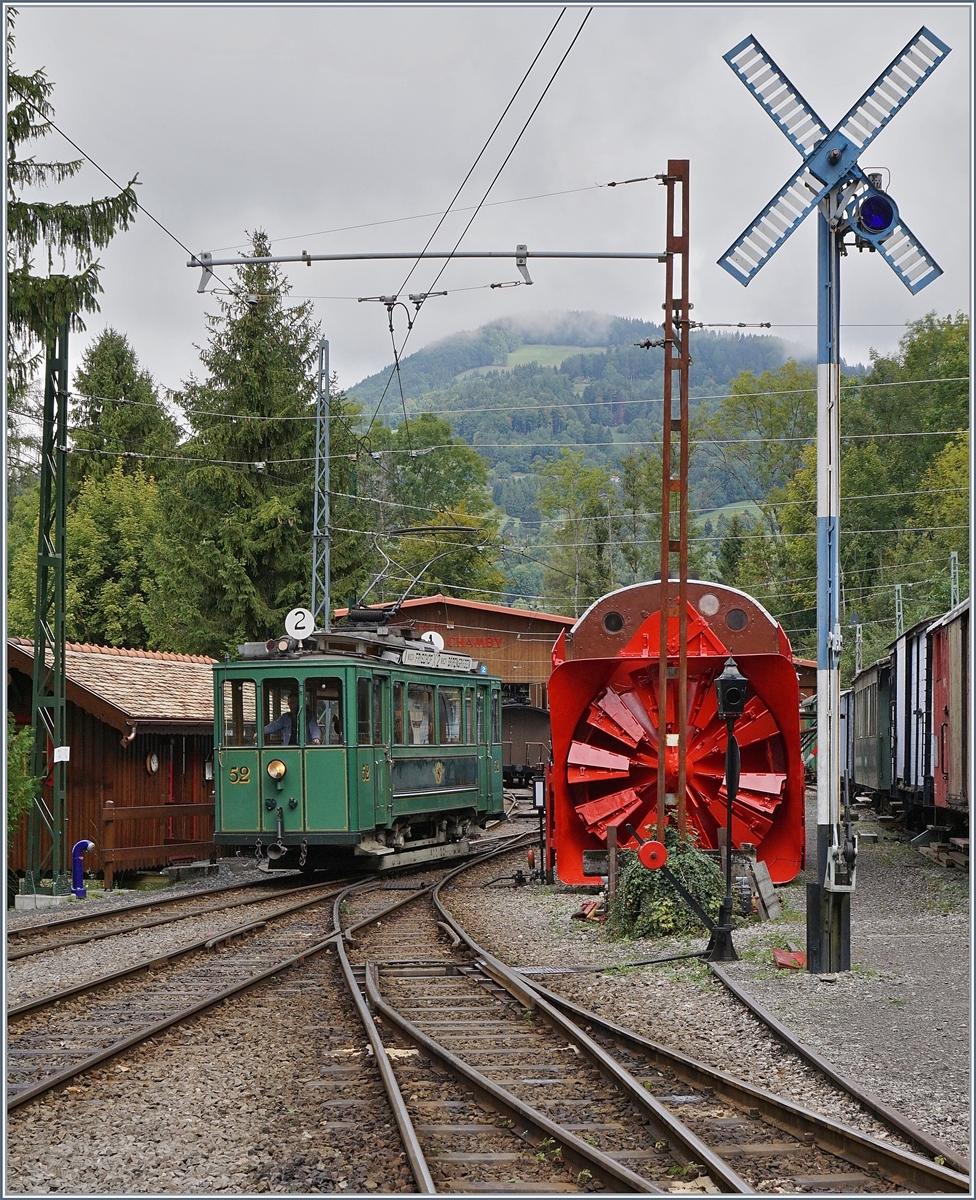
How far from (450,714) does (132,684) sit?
4.54 m

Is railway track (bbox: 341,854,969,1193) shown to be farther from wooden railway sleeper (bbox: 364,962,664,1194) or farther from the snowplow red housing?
the snowplow red housing

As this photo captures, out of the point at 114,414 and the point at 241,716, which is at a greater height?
the point at 114,414

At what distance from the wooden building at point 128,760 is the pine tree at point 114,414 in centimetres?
3839

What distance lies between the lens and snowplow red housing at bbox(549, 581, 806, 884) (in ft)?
47.5

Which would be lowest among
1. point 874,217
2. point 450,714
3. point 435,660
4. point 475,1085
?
point 475,1085

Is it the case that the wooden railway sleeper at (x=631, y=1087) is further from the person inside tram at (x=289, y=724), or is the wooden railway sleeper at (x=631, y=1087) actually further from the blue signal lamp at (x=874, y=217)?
the person inside tram at (x=289, y=724)

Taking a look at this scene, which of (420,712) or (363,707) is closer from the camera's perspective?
(363,707)

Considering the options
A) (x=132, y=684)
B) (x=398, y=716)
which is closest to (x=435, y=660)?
(x=398, y=716)

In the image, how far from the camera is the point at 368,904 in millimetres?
14984

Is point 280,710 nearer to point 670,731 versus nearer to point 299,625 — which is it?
point 299,625

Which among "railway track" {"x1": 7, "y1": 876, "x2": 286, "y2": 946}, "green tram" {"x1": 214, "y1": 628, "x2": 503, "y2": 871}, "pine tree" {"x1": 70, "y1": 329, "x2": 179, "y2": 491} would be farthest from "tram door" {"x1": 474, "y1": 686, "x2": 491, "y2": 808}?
"pine tree" {"x1": 70, "y1": 329, "x2": 179, "y2": 491}

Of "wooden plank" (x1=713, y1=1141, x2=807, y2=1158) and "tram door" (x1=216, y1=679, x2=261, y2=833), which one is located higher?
"tram door" (x1=216, y1=679, x2=261, y2=833)

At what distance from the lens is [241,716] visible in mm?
16562

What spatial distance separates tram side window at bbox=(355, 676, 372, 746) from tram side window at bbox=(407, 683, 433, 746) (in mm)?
1429
